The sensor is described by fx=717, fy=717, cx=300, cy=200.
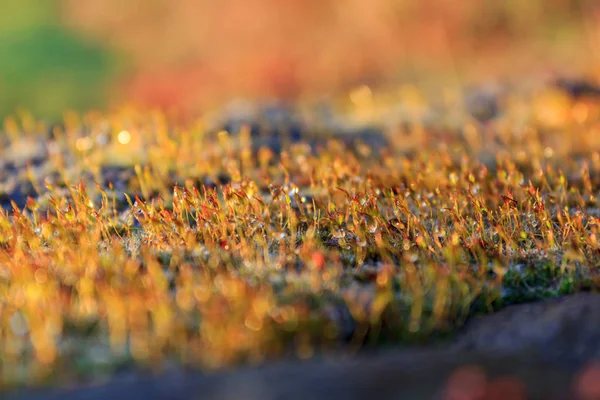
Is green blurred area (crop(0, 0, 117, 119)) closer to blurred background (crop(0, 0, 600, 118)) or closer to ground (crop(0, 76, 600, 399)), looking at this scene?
blurred background (crop(0, 0, 600, 118))

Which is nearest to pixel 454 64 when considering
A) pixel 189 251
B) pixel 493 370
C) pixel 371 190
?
pixel 371 190

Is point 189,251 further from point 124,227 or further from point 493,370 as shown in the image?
point 493,370

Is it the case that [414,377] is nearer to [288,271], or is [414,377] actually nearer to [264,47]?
[288,271]

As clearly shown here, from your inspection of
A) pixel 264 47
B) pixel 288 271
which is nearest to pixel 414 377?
pixel 288 271

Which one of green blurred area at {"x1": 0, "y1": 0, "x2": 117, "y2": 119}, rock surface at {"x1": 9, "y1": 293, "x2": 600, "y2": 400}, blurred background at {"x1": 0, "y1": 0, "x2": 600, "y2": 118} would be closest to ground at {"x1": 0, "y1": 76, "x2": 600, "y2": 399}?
rock surface at {"x1": 9, "y1": 293, "x2": 600, "y2": 400}

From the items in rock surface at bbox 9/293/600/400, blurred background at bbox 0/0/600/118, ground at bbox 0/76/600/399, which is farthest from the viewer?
blurred background at bbox 0/0/600/118

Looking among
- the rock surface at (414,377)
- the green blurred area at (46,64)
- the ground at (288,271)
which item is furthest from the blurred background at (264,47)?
the rock surface at (414,377)

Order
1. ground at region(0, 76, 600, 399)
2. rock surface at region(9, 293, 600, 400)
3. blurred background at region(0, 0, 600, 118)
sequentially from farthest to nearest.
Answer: blurred background at region(0, 0, 600, 118) < ground at region(0, 76, 600, 399) < rock surface at region(9, 293, 600, 400)
